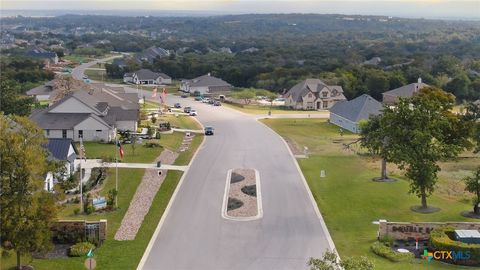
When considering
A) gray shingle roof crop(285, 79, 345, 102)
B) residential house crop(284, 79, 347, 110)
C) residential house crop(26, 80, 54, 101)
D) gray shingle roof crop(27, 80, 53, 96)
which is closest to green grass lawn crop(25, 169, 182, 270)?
residential house crop(284, 79, 347, 110)

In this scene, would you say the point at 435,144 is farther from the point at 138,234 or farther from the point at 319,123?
the point at 319,123

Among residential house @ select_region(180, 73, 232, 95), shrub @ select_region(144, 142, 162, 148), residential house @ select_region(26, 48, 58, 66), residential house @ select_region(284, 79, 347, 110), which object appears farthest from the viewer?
residential house @ select_region(26, 48, 58, 66)

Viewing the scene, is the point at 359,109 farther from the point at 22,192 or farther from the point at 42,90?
the point at 22,192

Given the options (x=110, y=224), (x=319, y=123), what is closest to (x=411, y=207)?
(x=110, y=224)

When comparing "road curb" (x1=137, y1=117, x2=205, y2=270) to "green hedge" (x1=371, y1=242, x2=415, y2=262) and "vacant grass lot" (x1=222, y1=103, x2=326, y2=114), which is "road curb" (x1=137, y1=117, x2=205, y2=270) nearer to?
"green hedge" (x1=371, y1=242, x2=415, y2=262)

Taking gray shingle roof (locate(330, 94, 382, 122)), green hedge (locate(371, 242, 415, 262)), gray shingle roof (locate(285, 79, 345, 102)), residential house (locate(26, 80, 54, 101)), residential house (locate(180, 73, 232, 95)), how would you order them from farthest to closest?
residential house (locate(180, 73, 232, 95)), gray shingle roof (locate(285, 79, 345, 102)), residential house (locate(26, 80, 54, 101)), gray shingle roof (locate(330, 94, 382, 122)), green hedge (locate(371, 242, 415, 262))
